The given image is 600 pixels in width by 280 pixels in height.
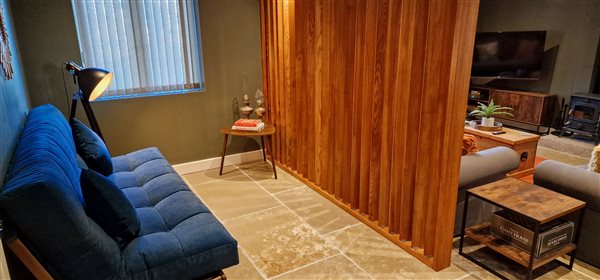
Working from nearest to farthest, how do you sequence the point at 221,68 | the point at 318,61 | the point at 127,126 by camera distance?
1. the point at 318,61
2. the point at 127,126
3. the point at 221,68

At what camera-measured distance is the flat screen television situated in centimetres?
579

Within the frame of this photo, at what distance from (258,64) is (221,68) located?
0.43m

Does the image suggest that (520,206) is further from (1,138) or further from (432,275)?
(1,138)

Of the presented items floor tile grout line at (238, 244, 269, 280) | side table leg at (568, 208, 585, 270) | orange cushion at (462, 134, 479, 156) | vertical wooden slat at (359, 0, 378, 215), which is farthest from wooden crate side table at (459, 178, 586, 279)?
floor tile grout line at (238, 244, 269, 280)

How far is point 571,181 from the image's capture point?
243 centimetres

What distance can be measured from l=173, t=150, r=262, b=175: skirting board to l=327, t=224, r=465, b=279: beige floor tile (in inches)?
74.3

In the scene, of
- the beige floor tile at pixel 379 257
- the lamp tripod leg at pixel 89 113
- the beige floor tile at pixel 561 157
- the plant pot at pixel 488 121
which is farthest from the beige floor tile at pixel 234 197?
the beige floor tile at pixel 561 157

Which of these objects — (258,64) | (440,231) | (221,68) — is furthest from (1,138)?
(258,64)

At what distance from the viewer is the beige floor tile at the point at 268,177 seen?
3.68 meters

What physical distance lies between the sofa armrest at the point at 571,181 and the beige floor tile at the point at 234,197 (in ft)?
6.63

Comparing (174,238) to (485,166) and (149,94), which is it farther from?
(149,94)

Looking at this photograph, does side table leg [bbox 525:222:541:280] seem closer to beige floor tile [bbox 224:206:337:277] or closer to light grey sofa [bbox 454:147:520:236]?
light grey sofa [bbox 454:147:520:236]

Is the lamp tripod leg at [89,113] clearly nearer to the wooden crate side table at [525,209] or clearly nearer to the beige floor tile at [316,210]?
the beige floor tile at [316,210]

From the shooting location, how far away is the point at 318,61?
3203 mm
